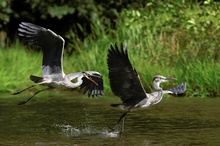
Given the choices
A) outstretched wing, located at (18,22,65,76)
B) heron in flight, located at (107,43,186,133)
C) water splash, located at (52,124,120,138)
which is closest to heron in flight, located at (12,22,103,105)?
outstretched wing, located at (18,22,65,76)

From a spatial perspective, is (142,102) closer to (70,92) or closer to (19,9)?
(70,92)

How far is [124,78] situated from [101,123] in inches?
64.4

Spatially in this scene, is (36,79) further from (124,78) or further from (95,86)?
(124,78)

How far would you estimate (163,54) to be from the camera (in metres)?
15.7

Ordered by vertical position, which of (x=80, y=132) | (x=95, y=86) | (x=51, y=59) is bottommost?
(x=80, y=132)

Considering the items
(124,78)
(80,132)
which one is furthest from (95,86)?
(124,78)

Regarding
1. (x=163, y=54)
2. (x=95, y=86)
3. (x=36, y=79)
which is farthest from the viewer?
(x=163, y=54)

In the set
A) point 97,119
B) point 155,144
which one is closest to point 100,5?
point 97,119

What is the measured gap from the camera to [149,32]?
16422mm

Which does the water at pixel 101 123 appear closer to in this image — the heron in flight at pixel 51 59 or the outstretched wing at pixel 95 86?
the outstretched wing at pixel 95 86

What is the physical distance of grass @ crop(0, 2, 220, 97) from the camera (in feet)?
47.3

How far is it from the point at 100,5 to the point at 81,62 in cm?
376

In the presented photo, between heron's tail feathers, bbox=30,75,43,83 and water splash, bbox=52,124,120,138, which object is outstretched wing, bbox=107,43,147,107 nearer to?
water splash, bbox=52,124,120,138

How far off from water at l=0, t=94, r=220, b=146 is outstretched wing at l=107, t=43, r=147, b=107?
1.61ft
